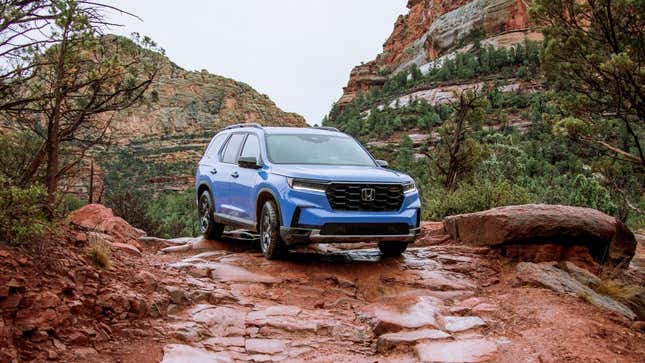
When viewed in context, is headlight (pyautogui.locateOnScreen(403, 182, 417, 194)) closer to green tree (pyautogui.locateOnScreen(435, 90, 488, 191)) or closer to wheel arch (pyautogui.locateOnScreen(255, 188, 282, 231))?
wheel arch (pyautogui.locateOnScreen(255, 188, 282, 231))

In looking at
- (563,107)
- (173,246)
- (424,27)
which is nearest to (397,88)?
(424,27)

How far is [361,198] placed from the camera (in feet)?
24.9

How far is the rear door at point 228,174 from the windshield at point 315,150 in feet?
2.84

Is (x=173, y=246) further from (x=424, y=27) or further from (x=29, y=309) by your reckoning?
(x=424, y=27)

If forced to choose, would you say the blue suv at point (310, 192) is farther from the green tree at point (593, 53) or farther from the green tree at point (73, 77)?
the green tree at point (593, 53)

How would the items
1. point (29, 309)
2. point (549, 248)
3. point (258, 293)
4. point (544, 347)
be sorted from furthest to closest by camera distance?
1. point (549, 248)
2. point (258, 293)
3. point (544, 347)
4. point (29, 309)

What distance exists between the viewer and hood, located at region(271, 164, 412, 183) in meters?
7.59

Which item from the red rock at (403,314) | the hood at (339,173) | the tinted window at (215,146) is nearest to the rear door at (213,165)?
the tinted window at (215,146)

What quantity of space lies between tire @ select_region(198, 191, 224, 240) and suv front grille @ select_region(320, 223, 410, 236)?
326 cm

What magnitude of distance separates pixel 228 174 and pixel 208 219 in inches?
46.3

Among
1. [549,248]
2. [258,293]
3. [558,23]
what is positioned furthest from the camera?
[558,23]

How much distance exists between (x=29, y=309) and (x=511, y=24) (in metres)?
105

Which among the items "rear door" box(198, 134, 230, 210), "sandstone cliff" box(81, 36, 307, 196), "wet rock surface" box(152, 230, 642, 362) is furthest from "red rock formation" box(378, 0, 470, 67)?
"wet rock surface" box(152, 230, 642, 362)

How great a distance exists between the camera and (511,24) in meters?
99.8
